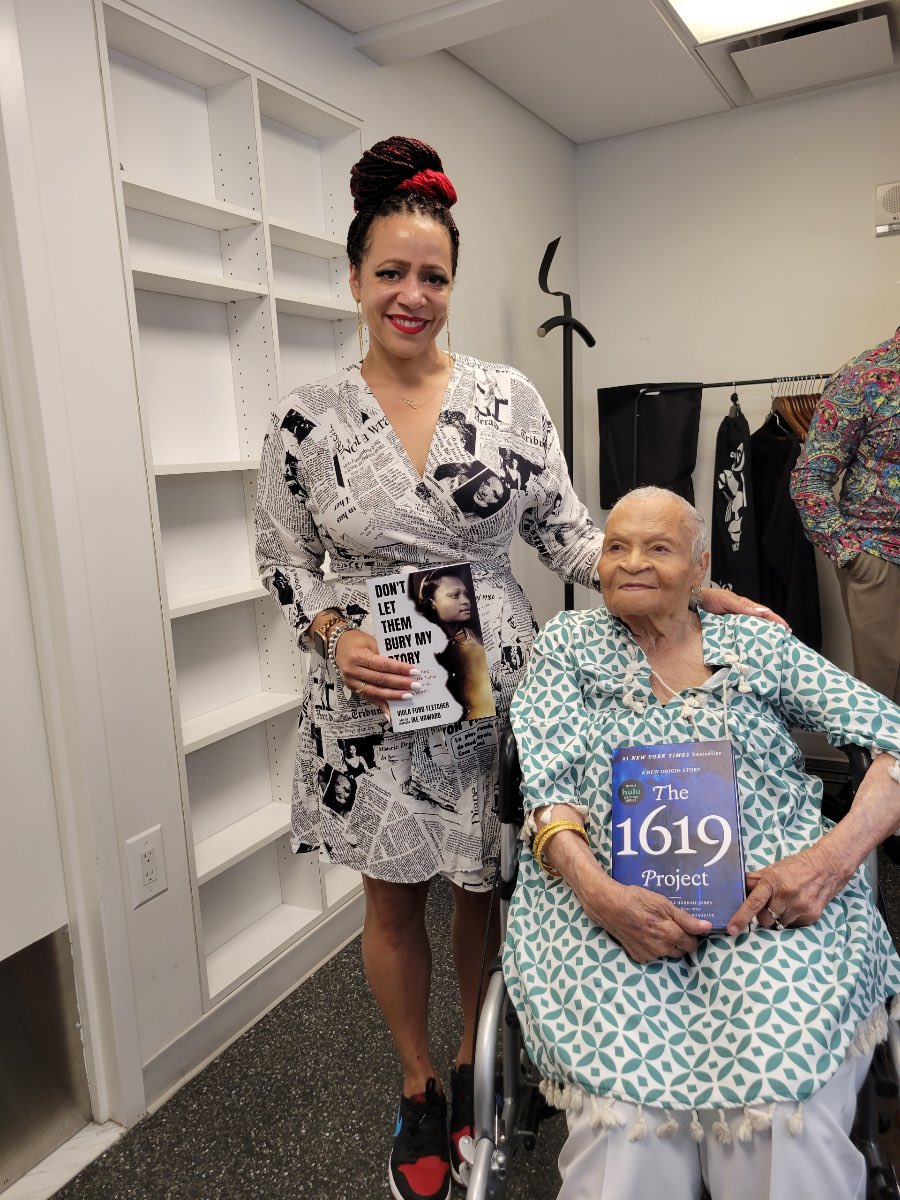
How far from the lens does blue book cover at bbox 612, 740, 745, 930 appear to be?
1.16 metres

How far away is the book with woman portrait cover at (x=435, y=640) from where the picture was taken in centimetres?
131

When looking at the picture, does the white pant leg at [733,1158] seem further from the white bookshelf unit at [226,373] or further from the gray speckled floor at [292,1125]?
the white bookshelf unit at [226,373]

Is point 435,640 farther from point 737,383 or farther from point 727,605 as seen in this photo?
point 737,383

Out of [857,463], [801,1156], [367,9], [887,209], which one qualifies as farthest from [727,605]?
[887,209]

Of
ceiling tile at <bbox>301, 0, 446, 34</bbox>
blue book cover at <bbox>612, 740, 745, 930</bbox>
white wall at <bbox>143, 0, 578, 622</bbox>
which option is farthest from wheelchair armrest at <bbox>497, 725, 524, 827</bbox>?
ceiling tile at <bbox>301, 0, 446, 34</bbox>

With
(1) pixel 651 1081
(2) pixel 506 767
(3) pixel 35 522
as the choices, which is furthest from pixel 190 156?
(1) pixel 651 1081

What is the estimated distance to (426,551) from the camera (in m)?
1.42

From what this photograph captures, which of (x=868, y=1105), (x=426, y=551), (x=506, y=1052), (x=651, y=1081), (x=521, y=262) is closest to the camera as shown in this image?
(x=651, y=1081)

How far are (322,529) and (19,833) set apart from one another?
86 centimetres

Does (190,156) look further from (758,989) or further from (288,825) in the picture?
(758,989)

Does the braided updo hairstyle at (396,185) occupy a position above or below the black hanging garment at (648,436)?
above

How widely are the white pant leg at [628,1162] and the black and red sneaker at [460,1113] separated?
51 cm

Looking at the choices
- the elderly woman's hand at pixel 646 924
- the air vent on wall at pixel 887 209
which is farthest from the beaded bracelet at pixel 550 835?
the air vent on wall at pixel 887 209

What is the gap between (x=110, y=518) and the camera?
1.73m
